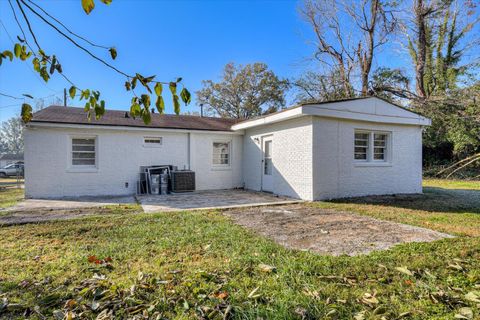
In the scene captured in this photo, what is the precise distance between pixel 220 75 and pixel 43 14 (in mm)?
29306

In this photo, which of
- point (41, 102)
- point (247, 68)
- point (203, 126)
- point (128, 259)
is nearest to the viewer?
point (128, 259)

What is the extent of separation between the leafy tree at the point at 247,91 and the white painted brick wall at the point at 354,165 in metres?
19.1

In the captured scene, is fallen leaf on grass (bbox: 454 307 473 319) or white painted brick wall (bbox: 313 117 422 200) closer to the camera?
fallen leaf on grass (bbox: 454 307 473 319)

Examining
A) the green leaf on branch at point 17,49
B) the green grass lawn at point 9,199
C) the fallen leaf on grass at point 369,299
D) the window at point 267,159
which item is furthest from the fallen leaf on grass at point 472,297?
the green grass lawn at point 9,199

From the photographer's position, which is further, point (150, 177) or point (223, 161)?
point (223, 161)

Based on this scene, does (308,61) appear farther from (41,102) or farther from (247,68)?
(41,102)

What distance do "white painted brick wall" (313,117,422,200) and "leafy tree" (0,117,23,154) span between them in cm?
6024

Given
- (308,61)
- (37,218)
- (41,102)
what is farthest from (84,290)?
(41,102)

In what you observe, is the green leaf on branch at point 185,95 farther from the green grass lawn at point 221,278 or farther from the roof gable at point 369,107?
the roof gable at point 369,107

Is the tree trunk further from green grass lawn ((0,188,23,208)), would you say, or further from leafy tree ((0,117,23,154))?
leafy tree ((0,117,23,154))

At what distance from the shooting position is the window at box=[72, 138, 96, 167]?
1037 centimetres

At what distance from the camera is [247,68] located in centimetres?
2892

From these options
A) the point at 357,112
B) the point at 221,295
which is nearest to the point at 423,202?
the point at 357,112

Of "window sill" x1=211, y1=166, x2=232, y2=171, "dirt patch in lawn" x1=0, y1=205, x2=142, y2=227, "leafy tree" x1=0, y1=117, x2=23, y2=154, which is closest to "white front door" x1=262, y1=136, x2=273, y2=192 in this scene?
"window sill" x1=211, y1=166, x2=232, y2=171
